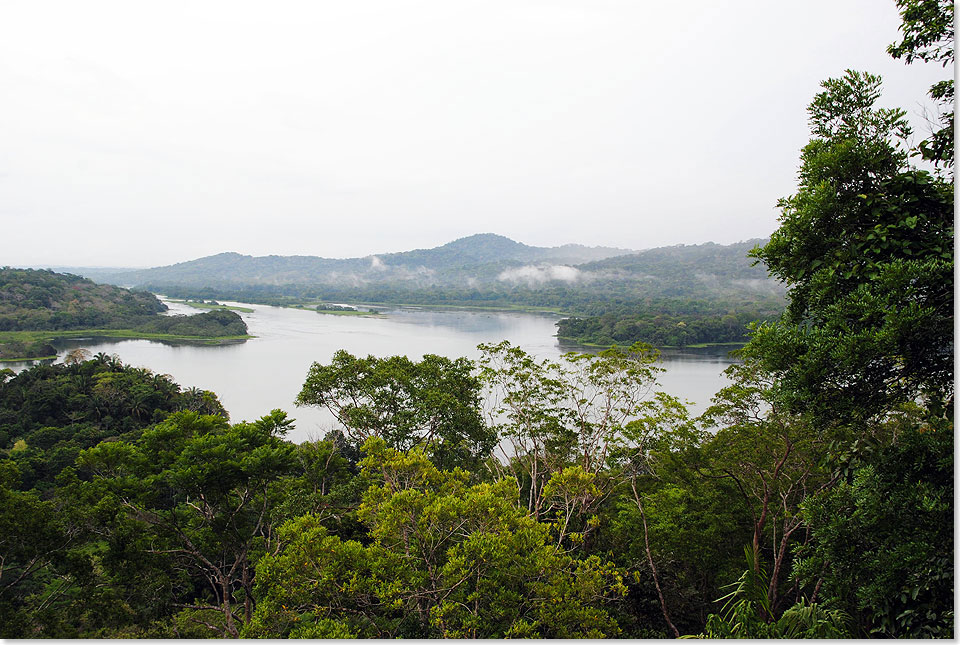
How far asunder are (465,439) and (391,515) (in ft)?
13.3

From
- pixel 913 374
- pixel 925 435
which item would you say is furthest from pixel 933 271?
pixel 925 435

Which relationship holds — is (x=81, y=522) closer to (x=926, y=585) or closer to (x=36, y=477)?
(x=926, y=585)

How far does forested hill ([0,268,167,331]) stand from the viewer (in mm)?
41969

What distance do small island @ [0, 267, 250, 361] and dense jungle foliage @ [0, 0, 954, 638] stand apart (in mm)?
33808

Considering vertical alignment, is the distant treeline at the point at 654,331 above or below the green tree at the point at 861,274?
below

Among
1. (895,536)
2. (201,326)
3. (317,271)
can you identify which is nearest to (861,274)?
(895,536)

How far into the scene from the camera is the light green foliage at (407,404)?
6957 mm

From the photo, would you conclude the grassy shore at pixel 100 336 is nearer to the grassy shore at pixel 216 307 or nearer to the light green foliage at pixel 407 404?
the grassy shore at pixel 216 307

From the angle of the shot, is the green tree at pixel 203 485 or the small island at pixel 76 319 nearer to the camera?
the green tree at pixel 203 485

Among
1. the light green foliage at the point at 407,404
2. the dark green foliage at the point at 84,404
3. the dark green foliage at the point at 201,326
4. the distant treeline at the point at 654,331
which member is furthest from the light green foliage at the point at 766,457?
the dark green foliage at the point at 201,326

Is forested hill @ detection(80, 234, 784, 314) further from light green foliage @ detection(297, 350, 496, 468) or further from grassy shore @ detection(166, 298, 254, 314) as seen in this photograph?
light green foliage @ detection(297, 350, 496, 468)

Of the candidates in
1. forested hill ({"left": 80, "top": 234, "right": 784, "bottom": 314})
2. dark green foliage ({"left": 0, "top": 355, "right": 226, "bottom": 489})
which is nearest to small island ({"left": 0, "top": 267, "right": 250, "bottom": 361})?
dark green foliage ({"left": 0, "top": 355, "right": 226, "bottom": 489})

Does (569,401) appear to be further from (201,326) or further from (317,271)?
(317,271)

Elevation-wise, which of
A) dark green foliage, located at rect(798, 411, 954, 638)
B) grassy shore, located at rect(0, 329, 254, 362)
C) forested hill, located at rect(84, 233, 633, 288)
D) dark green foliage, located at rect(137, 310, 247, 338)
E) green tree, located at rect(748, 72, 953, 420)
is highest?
forested hill, located at rect(84, 233, 633, 288)
